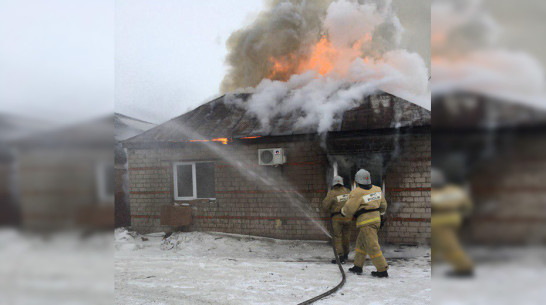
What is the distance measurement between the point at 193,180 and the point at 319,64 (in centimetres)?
540

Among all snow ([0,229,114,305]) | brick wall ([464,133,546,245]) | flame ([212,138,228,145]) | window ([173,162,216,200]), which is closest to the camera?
brick wall ([464,133,546,245])

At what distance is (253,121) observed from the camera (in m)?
8.76

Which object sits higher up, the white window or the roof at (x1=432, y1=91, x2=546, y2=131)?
the roof at (x1=432, y1=91, x2=546, y2=131)

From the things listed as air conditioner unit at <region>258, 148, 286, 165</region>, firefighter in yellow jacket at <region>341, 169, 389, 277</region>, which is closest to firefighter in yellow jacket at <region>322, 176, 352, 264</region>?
firefighter in yellow jacket at <region>341, 169, 389, 277</region>

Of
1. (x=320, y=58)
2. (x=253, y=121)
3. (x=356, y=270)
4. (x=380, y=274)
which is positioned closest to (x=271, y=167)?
(x=253, y=121)

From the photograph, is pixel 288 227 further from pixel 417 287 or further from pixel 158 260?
pixel 417 287

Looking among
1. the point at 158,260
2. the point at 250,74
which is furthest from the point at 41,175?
the point at 250,74

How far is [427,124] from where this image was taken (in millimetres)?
6832

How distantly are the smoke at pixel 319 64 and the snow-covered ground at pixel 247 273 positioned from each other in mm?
3070

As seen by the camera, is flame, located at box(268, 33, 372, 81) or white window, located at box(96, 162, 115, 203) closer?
white window, located at box(96, 162, 115, 203)

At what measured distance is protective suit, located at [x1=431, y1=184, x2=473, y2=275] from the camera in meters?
1.19

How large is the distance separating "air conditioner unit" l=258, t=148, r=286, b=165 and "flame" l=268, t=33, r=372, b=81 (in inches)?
138

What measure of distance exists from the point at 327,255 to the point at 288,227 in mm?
1437

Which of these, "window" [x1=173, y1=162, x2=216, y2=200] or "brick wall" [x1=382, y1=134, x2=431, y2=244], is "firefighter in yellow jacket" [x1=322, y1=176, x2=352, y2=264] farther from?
Answer: "window" [x1=173, y1=162, x2=216, y2=200]
